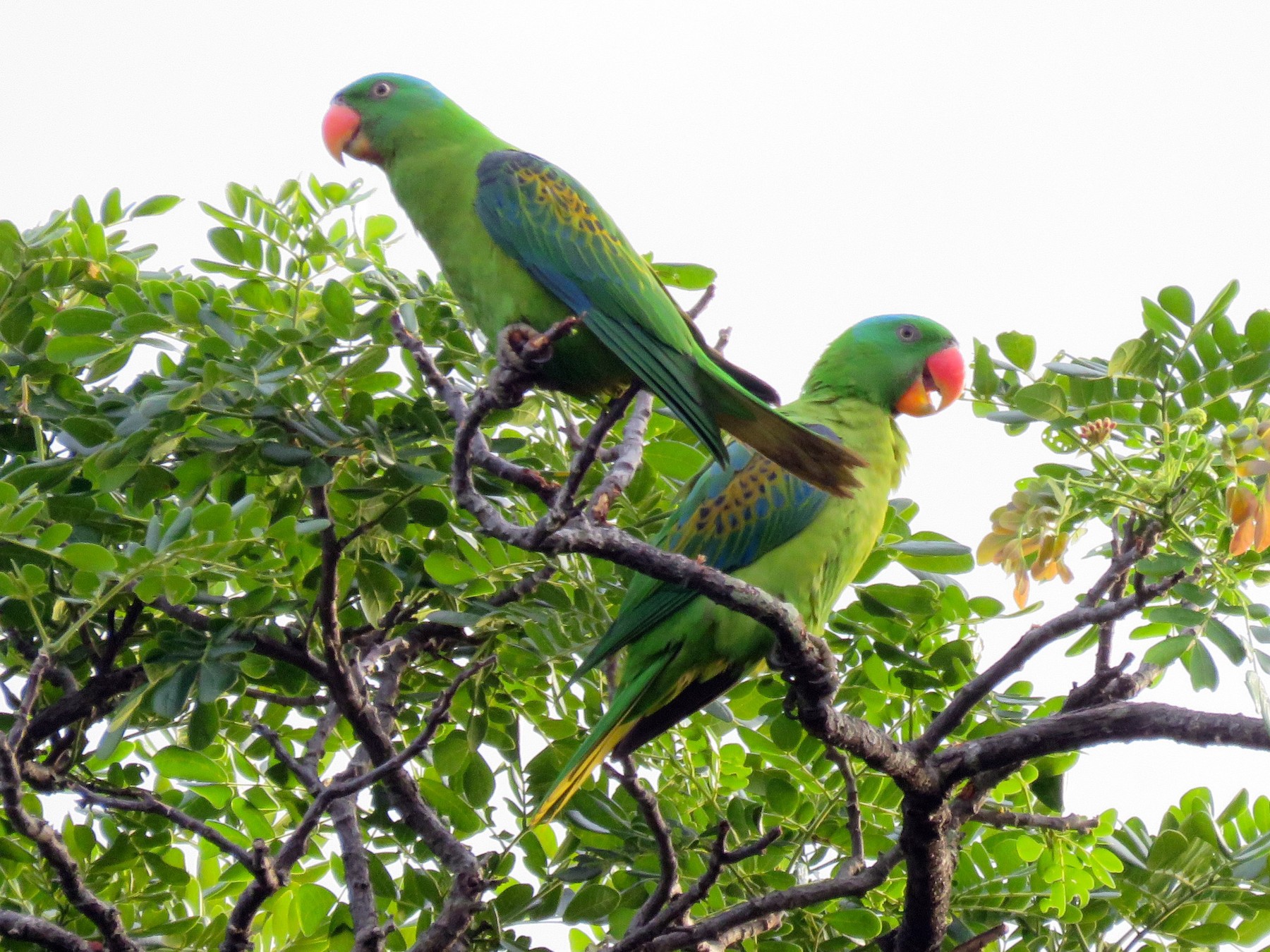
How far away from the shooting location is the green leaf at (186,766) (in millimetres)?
2840

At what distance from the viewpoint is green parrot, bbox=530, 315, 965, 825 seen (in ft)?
9.43

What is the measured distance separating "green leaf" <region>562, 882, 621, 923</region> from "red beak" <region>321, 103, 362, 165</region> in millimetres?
2129

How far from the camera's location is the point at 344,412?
2.73 metres

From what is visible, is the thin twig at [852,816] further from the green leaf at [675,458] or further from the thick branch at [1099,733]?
the green leaf at [675,458]

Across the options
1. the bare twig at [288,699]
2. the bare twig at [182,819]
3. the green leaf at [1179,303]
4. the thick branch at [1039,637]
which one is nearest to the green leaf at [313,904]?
the bare twig at [288,699]

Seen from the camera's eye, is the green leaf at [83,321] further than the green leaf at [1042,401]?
Yes

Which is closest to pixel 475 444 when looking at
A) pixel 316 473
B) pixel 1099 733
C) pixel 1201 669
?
pixel 316 473

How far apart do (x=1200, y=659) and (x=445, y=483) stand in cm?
165

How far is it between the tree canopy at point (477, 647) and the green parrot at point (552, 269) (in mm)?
150

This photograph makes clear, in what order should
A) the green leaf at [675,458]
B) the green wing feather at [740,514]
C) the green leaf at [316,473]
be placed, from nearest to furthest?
the green leaf at [316,473] < the green leaf at [675,458] < the green wing feather at [740,514]

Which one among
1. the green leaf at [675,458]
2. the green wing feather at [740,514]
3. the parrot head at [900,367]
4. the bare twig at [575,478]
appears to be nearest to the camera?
the bare twig at [575,478]

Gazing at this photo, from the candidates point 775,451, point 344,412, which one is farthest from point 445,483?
point 775,451

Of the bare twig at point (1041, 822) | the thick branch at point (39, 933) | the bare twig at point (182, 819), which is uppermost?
the bare twig at point (1041, 822)

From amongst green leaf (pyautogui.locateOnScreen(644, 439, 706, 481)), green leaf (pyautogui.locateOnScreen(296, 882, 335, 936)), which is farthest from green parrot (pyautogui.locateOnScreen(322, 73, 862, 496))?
green leaf (pyautogui.locateOnScreen(296, 882, 335, 936))
